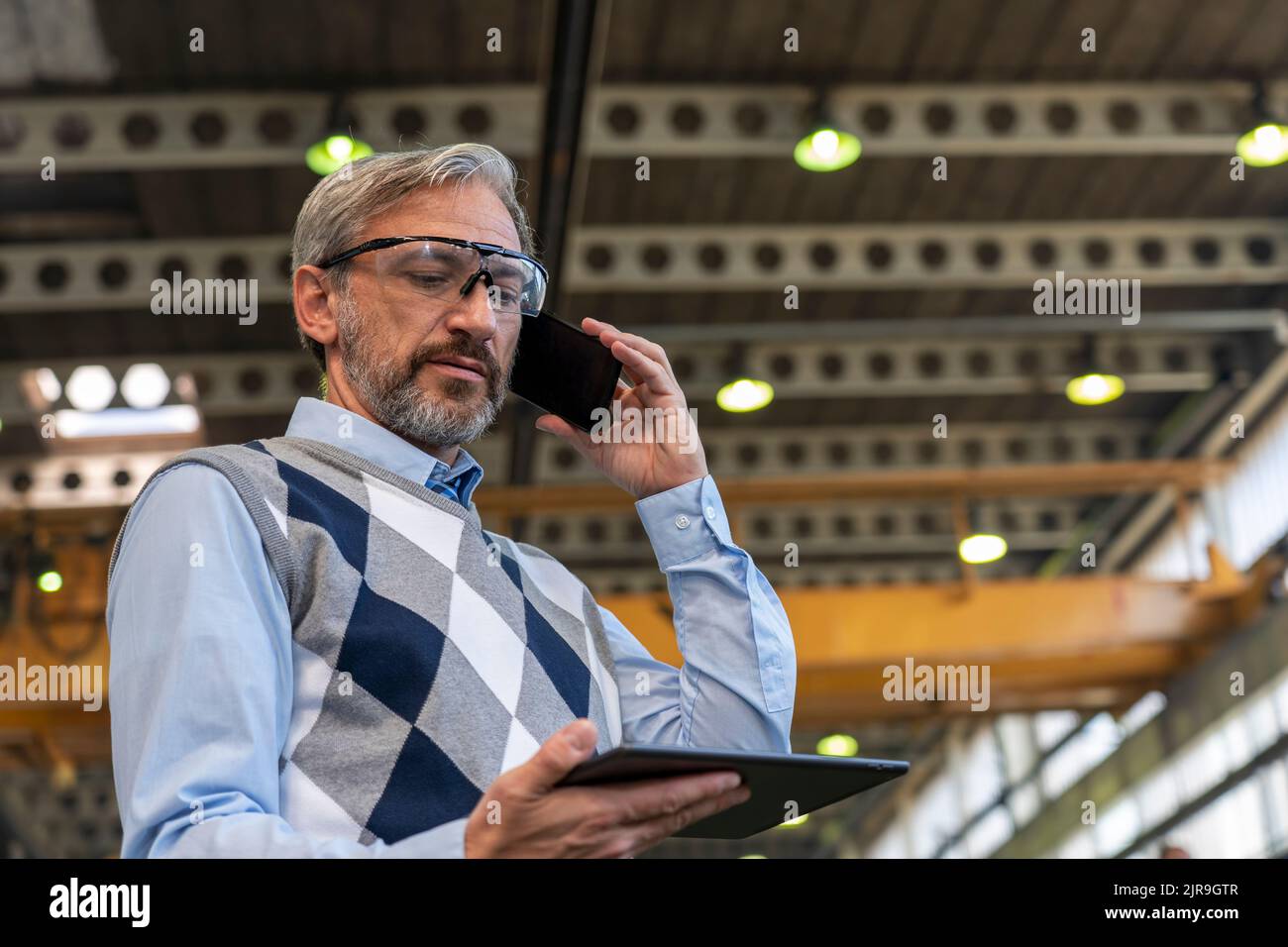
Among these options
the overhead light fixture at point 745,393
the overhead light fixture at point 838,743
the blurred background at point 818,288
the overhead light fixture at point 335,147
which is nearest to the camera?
the overhead light fixture at point 335,147

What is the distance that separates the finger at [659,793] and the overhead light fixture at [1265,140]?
688cm

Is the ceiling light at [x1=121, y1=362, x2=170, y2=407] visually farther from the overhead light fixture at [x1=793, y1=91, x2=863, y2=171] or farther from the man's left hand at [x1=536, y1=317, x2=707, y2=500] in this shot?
the man's left hand at [x1=536, y1=317, x2=707, y2=500]

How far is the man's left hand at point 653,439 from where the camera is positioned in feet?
6.73

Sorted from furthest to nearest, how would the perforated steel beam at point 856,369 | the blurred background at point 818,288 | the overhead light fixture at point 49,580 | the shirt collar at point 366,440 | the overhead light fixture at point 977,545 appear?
the overhead light fixture at point 977,545, the perforated steel beam at point 856,369, the overhead light fixture at point 49,580, the blurred background at point 818,288, the shirt collar at point 366,440

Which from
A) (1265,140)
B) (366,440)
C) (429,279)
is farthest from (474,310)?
(1265,140)

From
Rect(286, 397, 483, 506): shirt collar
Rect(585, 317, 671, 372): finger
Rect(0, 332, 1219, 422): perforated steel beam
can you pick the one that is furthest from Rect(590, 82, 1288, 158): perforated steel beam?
Rect(286, 397, 483, 506): shirt collar

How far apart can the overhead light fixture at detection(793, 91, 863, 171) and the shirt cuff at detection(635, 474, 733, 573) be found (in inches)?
211

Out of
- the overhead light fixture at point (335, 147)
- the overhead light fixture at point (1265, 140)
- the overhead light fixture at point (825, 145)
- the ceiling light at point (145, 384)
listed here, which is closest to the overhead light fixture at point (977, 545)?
the overhead light fixture at point (1265, 140)

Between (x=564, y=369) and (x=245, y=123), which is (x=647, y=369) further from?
(x=245, y=123)

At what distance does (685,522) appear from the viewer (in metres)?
2.00

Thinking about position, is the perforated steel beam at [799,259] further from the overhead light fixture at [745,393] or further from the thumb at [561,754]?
the thumb at [561,754]
